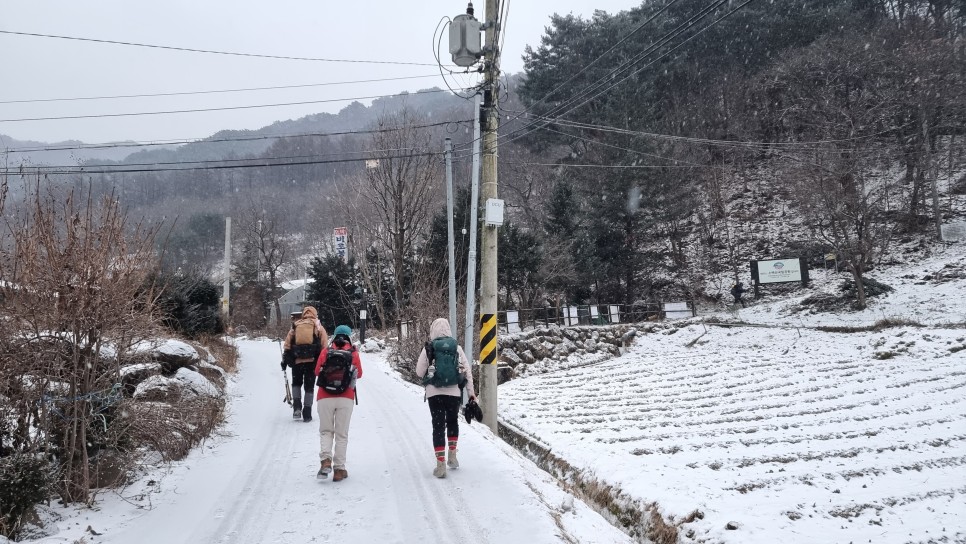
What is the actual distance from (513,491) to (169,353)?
6952 millimetres

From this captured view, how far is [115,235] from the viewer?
5.14 m

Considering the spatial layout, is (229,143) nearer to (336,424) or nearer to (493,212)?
(493,212)

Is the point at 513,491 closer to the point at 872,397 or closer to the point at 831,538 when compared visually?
the point at 831,538

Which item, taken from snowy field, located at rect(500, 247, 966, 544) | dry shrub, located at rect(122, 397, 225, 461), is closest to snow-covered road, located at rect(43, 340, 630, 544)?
dry shrub, located at rect(122, 397, 225, 461)

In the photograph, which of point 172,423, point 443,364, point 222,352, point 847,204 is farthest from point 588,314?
point 172,423

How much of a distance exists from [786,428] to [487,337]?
19.4ft

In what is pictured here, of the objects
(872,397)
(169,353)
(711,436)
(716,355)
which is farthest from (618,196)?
(169,353)

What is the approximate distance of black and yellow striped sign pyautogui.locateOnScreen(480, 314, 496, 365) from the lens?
9.93 metres

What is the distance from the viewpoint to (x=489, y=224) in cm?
1023

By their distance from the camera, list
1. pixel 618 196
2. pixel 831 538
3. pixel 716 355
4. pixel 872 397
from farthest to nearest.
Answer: pixel 618 196
pixel 716 355
pixel 872 397
pixel 831 538

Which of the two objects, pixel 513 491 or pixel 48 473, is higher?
pixel 48 473

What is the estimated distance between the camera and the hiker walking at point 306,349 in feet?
28.4

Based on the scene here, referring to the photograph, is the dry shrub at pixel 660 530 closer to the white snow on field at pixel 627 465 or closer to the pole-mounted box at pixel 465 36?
the white snow on field at pixel 627 465

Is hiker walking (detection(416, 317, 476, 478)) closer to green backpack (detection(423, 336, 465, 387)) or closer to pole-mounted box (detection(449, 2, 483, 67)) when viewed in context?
green backpack (detection(423, 336, 465, 387))
